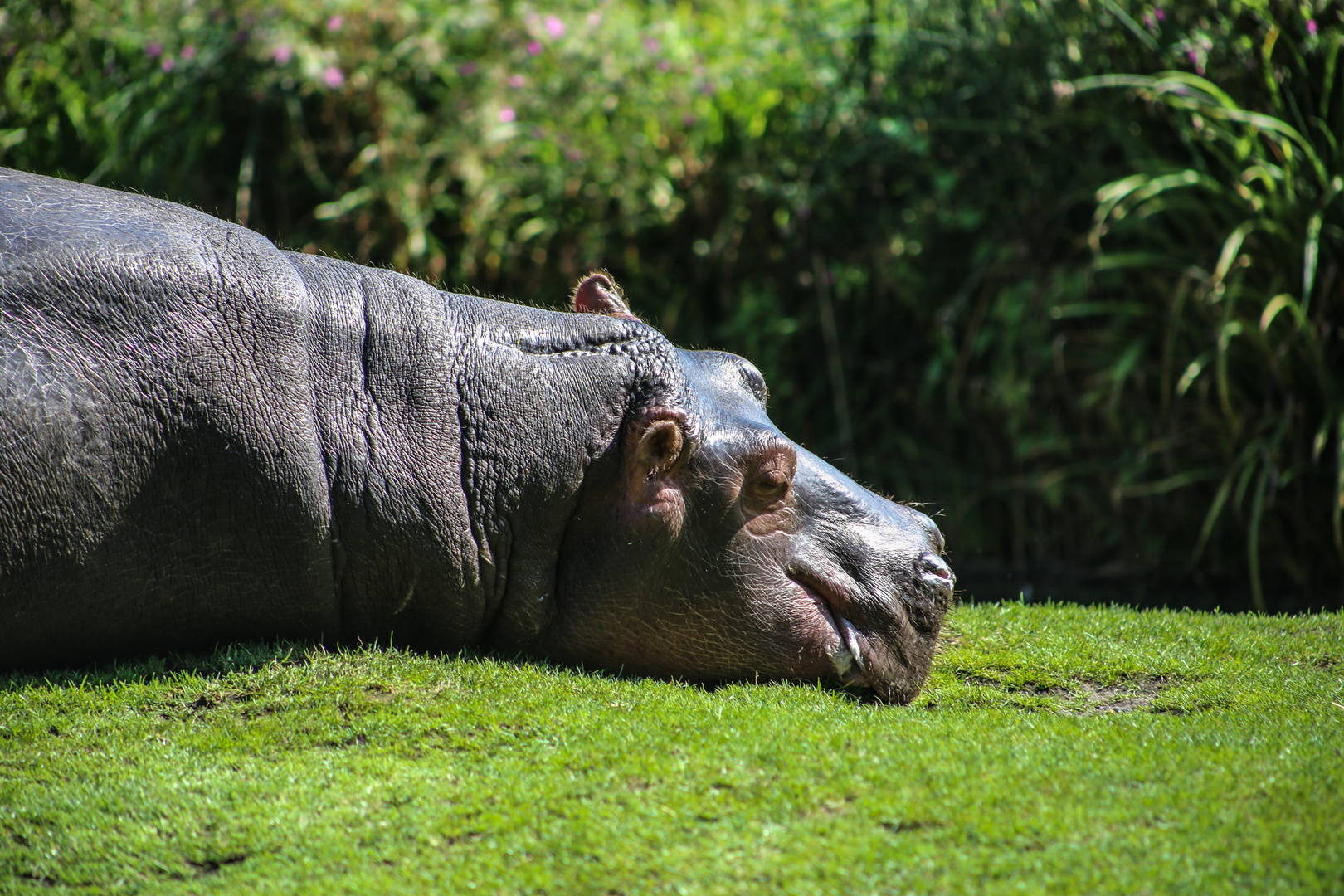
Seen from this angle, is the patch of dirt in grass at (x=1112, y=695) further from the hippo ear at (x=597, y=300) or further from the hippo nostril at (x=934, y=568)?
the hippo ear at (x=597, y=300)

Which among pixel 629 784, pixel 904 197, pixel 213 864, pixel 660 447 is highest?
pixel 904 197

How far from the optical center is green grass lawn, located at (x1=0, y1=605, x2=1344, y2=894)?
261cm

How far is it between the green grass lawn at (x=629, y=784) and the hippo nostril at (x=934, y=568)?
15.1 inches

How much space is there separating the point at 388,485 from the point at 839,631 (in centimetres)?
142

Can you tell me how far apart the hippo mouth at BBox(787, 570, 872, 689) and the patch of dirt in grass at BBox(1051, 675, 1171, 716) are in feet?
2.05

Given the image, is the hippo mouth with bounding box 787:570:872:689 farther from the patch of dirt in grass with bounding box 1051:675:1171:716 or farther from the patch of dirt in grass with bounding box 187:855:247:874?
the patch of dirt in grass with bounding box 187:855:247:874

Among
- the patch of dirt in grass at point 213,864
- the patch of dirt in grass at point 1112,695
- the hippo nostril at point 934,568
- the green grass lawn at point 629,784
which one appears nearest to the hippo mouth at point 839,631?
the green grass lawn at point 629,784

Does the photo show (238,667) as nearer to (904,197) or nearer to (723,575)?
(723,575)

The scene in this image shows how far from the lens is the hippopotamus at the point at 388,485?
11.2 ft

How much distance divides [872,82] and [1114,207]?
1.94 metres

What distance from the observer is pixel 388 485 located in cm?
366

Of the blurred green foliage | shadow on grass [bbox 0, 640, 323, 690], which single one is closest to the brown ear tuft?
shadow on grass [bbox 0, 640, 323, 690]

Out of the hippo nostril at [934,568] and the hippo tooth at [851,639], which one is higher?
the hippo nostril at [934,568]

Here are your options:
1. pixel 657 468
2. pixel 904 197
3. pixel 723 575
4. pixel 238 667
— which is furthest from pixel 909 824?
pixel 904 197
